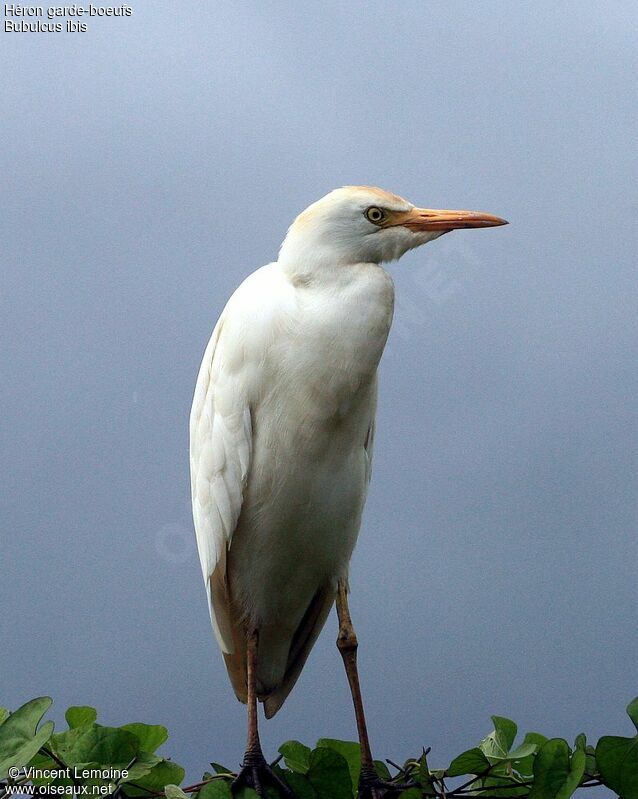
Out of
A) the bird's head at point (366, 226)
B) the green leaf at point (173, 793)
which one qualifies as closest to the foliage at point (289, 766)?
the green leaf at point (173, 793)

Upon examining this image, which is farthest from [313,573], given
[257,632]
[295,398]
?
[295,398]

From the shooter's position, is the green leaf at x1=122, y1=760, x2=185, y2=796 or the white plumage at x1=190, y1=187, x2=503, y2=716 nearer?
the green leaf at x1=122, y1=760, x2=185, y2=796

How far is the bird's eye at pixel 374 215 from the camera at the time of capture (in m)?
1.66

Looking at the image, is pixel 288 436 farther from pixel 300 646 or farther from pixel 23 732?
pixel 23 732

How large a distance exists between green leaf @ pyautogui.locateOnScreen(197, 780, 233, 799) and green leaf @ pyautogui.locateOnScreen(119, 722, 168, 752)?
0.35 feet

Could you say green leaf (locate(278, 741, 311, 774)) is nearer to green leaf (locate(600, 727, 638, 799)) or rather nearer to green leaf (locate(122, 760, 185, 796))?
green leaf (locate(122, 760, 185, 796))

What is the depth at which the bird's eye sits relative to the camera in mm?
1658

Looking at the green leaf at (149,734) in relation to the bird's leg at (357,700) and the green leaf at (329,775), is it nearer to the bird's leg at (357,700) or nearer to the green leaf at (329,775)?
the green leaf at (329,775)

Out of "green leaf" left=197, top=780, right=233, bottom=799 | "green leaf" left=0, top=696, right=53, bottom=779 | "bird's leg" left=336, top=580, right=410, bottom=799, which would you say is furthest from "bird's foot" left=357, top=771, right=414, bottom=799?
"green leaf" left=0, top=696, right=53, bottom=779

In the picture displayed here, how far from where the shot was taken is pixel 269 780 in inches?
57.7

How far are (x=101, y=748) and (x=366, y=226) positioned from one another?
971mm

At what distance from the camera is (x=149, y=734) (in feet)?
4.52

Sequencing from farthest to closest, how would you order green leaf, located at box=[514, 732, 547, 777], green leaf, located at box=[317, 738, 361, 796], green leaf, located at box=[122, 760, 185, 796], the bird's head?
the bird's head
green leaf, located at box=[317, 738, 361, 796]
green leaf, located at box=[514, 732, 547, 777]
green leaf, located at box=[122, 760, 185, 796]

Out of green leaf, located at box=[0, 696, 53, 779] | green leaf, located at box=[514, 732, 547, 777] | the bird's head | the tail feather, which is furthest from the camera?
the tail feather
